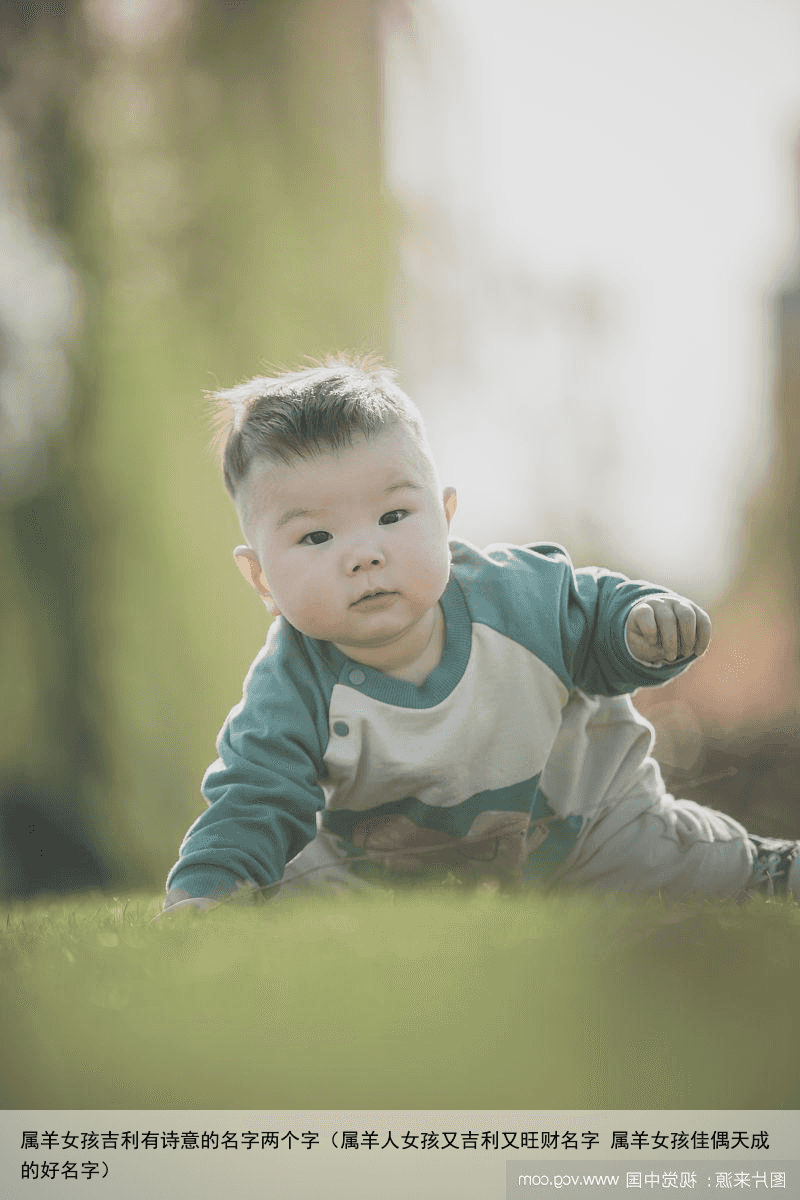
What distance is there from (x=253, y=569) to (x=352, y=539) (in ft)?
0.50

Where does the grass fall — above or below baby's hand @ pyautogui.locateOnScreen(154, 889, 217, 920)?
below

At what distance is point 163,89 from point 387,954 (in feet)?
6.95

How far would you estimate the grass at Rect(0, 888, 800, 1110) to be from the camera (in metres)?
0.65

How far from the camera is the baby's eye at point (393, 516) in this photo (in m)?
0.94

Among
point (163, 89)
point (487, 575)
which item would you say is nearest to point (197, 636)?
point (163, 89)

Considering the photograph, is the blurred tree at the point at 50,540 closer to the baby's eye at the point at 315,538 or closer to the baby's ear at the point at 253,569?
the baby's ear at the point at 253,569

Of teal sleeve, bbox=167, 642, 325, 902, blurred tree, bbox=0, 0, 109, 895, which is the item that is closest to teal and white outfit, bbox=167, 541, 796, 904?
teal sleeve, bbox=167, 642, 325, 902

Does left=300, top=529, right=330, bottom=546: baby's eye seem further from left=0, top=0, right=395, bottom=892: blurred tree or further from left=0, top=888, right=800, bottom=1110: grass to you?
left=0, top=0, right=395, bottom=892: blurred tree

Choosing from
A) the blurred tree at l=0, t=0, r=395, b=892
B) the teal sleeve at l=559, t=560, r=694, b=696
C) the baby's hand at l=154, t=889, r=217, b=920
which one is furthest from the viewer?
the blurred tree at l=0, t=0, r=395, b=892

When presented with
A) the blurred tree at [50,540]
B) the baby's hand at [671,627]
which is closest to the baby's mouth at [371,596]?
the baby's hand at [671,627]

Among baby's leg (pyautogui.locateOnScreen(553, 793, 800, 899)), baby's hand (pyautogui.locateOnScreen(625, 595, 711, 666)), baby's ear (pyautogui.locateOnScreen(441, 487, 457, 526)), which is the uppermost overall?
baby's ear (pyautogui.locateOnScreen(441, 487, 457, 526))

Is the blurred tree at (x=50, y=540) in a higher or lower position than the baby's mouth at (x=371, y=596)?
higher

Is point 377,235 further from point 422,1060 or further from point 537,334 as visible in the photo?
point 422,1060

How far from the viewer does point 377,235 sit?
2.25m
